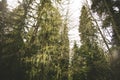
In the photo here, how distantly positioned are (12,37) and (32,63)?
4.93 m

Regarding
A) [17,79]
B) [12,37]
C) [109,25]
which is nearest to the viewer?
[109,25]

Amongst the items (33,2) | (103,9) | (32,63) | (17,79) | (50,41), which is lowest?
(17,79)

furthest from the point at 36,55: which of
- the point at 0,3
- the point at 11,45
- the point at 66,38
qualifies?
the point at 0,3

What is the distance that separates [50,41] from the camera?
648 inches

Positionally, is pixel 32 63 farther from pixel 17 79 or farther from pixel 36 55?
pixel 17 79

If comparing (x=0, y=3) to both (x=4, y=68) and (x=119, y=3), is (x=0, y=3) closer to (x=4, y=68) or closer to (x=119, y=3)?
(x=4, y=68)

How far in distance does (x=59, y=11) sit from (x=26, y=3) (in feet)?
16.1

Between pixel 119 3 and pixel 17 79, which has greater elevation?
pixel 119 3

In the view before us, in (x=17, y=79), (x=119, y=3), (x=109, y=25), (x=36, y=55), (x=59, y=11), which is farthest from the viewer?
(x=17, y=79)

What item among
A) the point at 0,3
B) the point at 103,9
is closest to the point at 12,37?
the point at 103,9

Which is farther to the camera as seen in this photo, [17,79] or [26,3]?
[26,3]

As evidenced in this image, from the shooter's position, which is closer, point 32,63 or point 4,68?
point 32,63

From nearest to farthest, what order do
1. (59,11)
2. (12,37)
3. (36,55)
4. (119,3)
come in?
(119,3) → (36,55) → (59,11) → (12,37)

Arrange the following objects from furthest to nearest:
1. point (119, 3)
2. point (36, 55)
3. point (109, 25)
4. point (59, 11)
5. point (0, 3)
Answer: point (0, 3) → point (59, 11) → point (36, 55) → point (109, 25) → point (119, 3)
